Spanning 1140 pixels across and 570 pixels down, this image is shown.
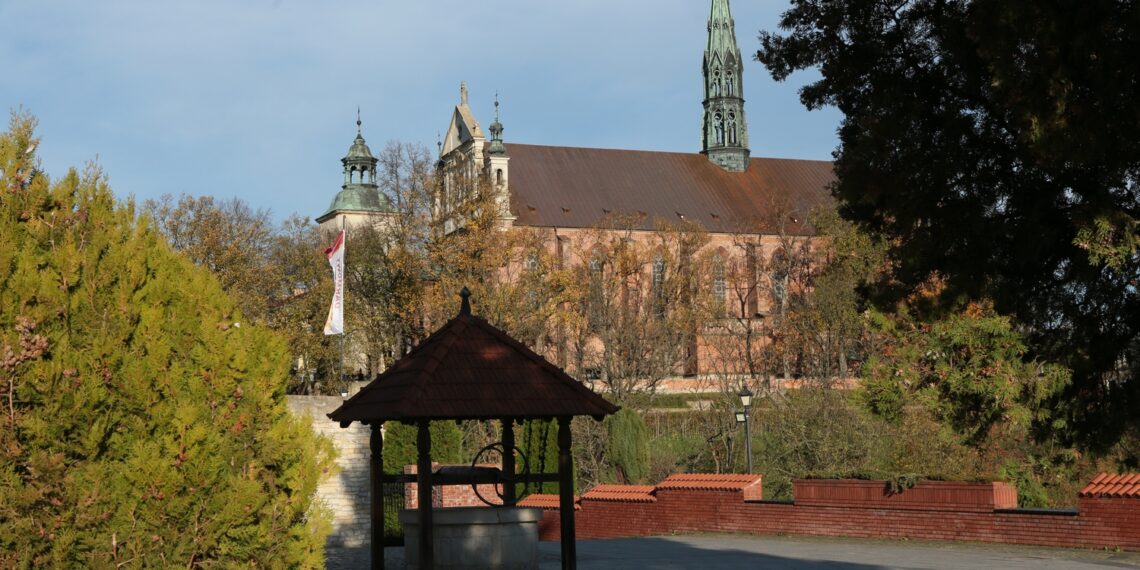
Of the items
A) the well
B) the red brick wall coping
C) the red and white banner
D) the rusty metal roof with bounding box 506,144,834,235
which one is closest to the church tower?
the rusty metal roof with bounding box 506,144,834,235

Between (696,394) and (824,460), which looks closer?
(824,460)

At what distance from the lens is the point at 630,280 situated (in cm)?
5562

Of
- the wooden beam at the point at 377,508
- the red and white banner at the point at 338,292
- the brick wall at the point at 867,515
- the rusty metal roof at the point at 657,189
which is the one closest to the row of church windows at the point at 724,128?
the rusty metal roof at the point at 657,189

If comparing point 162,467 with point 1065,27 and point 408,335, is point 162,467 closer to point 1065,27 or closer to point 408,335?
point 1065,27

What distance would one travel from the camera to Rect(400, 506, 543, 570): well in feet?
39.0

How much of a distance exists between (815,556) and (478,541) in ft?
19.0

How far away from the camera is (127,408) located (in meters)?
7.50

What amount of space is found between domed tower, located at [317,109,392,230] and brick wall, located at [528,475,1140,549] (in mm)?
55322

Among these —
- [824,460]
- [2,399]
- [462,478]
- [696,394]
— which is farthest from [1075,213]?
[696,394]

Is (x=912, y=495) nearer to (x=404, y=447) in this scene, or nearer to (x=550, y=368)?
(x=550, y=368)

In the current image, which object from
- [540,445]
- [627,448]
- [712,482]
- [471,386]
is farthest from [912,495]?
[627,448]

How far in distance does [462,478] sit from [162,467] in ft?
14.8

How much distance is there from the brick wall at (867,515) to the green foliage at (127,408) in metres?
10.8

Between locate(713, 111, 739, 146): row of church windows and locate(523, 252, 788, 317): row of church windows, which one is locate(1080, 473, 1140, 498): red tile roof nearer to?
locate(523, 252, 788, 317): row of church windows
